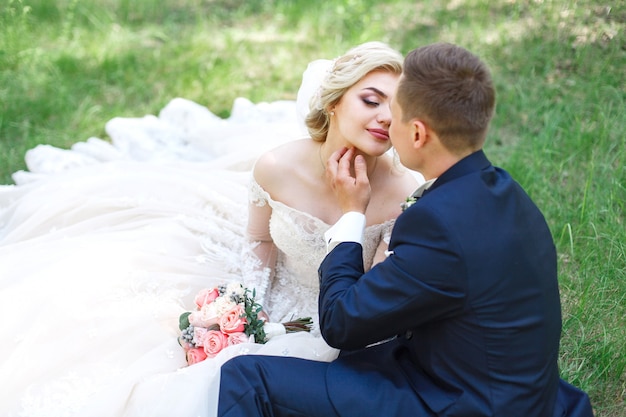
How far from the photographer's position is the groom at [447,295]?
97.7 inches

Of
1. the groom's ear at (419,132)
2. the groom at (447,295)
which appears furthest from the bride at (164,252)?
the groom's ear at (419,132)

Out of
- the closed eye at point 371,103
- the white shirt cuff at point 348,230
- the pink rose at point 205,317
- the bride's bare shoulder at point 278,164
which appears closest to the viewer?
the white shirt cuff at point 348,230

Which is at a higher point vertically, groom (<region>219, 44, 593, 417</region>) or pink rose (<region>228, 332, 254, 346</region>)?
groom (<region>219, 44, 593, 417</region>)

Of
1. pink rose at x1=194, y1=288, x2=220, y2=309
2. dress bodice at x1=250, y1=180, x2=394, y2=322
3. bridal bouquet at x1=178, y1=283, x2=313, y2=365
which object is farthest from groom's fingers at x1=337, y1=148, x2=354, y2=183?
pink rose at x1=194, y1=288, x2=220, y2=309

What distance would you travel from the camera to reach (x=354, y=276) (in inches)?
110

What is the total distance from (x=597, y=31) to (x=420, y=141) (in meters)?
4.30

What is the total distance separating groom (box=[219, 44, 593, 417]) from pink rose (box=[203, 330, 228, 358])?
49cm

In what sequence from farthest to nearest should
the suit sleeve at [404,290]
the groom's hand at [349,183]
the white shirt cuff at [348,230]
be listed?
the groom's hand at [349,183], the white shirt cuff at [348,230], the suit sleeve at [404,290]

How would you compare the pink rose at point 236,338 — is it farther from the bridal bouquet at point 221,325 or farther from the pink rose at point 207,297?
the pink rose at point 207,297

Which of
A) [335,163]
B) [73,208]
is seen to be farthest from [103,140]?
[335,163]

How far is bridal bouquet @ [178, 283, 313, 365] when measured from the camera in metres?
3.33

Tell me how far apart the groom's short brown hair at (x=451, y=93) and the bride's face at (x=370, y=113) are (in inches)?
33.7

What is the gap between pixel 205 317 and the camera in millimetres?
3410

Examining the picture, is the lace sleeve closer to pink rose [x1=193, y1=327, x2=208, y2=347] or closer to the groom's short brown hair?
pink rose [x1=193, y1=327, x2=208, y2=347]
